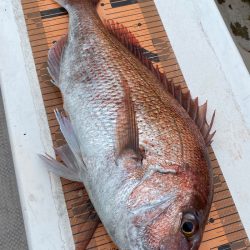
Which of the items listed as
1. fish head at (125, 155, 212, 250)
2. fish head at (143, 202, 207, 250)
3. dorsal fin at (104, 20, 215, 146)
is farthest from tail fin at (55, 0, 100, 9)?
fish head at (143, 202, 207, 250)

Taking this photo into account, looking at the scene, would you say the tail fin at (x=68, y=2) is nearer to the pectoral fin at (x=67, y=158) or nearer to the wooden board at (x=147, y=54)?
the wooden board at (x=147, y=54)

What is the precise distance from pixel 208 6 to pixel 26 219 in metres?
1.14

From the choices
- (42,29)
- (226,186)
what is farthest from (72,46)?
(226,186)

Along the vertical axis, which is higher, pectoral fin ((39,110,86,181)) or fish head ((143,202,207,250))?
fish head ((143,202,207,250))

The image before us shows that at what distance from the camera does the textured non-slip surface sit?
1.76 m

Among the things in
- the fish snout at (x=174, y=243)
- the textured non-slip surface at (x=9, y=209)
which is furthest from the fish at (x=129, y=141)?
the textured non-slip surface at (x=9, y=209)

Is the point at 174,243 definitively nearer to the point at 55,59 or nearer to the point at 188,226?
the point at 188,226

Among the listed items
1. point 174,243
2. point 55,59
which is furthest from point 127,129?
point 55,59

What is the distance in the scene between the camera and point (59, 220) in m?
1.53

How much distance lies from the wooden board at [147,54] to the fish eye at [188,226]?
323mm

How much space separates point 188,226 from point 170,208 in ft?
0.22

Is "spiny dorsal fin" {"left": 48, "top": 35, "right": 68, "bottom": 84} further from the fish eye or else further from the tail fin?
the fish eye

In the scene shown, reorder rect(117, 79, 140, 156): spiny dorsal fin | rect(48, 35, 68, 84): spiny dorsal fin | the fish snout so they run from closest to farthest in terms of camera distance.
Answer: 1. the fish snout
2. rect(117, 79, 140, 156): spiny dorsal fin
3. rect(48, 35, 68, 84): spiny dorsal fin

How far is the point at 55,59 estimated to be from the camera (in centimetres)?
166
